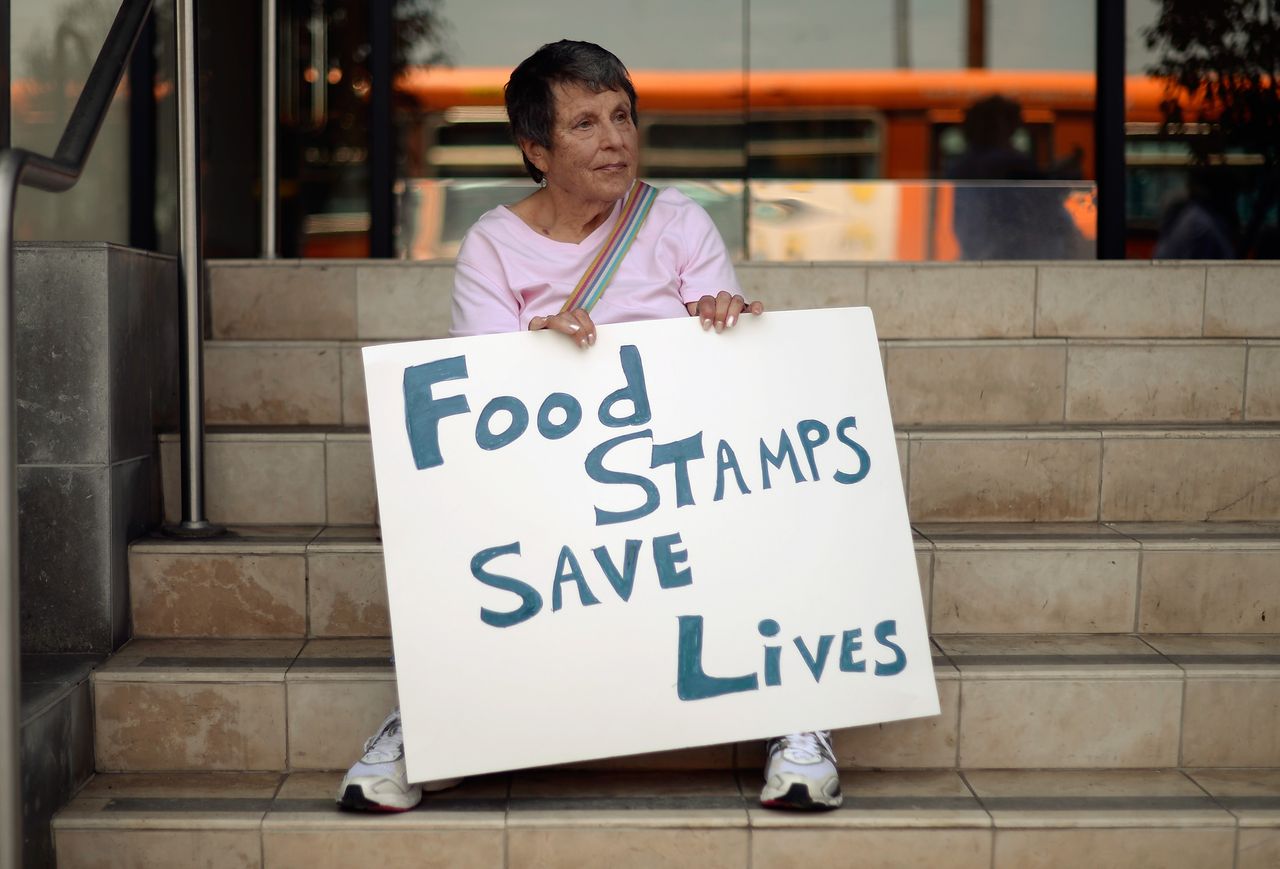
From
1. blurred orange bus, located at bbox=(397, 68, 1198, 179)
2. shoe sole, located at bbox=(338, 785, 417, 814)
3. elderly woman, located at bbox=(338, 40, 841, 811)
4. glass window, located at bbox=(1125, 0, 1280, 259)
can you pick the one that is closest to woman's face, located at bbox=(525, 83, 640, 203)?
elderly woman, located at bbox=(338, 40, 841, 811)

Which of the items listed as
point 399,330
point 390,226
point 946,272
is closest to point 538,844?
point 399,330

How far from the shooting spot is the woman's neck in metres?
2.62

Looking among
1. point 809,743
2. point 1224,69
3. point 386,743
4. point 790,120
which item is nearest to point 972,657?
point 809,743

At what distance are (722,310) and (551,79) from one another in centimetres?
61

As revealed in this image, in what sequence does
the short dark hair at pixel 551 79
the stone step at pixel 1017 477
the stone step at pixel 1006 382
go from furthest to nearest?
the stone step at pixel 1006 382 → the stone step at pixel 1017 477 → the short dark hair at pixel 551 79

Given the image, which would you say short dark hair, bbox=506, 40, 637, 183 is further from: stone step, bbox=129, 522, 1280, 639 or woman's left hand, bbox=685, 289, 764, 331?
stone step, bbox=129, 522, 1280, 639

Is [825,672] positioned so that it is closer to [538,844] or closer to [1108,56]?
[538,844]

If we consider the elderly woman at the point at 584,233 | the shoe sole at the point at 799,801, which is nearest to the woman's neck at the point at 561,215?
the elderly woman at the point at 584,233

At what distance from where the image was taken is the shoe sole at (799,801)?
224 centimetres

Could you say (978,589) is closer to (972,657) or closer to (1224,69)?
(972,657)

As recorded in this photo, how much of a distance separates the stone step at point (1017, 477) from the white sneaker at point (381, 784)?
88cm

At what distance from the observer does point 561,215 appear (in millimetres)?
2643

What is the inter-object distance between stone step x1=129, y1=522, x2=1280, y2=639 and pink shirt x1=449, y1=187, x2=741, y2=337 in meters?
0.65

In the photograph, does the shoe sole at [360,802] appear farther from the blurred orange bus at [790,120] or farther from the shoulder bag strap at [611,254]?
the blurred orange bus at [790,120]
